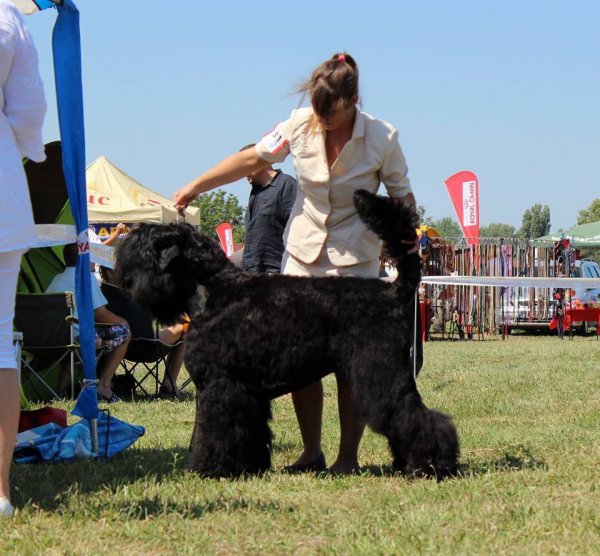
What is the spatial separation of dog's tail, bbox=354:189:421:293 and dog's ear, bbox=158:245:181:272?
0.81 metres

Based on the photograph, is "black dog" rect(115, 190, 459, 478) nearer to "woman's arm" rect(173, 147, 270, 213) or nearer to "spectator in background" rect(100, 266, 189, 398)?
"woman's arm" rect(173, 147, 270, 213)

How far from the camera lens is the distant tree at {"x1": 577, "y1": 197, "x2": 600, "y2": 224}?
228 feet

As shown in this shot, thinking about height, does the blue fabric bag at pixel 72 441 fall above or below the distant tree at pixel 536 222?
below

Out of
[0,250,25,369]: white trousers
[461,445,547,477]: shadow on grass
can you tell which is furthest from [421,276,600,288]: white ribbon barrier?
[0,250,25,369]: white trousers

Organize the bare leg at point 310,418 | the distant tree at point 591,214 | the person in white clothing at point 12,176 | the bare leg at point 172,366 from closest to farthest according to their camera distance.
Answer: the person in white clothing at point 12,176
the bare leg at point 310,418
the bare leg at point 172,366
the distant tree at point 591,214

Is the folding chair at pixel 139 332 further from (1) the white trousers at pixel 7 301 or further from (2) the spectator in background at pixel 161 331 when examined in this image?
(1) the white trousers at pixel 7 301

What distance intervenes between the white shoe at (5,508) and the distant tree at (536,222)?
98.2 meters

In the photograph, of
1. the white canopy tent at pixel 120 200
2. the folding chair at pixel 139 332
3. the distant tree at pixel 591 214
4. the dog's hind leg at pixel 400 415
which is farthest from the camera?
the distant tree at pixel 591 214

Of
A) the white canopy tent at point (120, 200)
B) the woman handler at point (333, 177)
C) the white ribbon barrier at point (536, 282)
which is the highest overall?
the white canopy tent at point (120, 200)

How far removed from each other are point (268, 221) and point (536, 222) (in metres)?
96.3

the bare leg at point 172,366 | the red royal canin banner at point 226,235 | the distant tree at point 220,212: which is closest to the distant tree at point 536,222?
the distant tree at point 220,212

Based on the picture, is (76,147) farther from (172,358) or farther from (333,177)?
(172,358)

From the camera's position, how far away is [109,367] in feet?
25.3

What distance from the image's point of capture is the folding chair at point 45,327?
7.25 m
